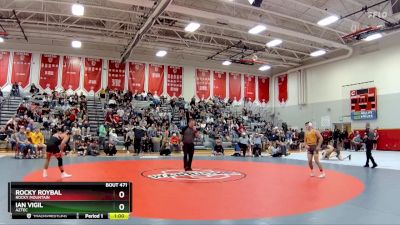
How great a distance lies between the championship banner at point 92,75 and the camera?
2345 cm

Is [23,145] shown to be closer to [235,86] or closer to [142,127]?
[142,127]

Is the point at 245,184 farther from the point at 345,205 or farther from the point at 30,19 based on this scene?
the point at 30,19

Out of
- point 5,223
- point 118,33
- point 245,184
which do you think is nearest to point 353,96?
point 118,33

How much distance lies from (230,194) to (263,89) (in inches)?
1007

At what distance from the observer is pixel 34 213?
2.77m

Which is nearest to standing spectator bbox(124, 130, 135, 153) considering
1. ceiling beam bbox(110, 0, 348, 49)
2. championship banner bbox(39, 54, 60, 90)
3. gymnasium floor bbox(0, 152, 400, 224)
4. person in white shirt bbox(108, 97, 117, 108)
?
person in white shirt bbox(108, 97, 117, 108)

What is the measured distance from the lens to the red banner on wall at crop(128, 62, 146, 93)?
2470 cm

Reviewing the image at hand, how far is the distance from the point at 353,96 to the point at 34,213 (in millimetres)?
24520

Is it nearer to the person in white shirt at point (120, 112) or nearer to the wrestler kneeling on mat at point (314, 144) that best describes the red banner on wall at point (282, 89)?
the person in white shirt at point (120, 112)

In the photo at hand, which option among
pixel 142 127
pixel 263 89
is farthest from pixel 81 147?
pixel 263 89

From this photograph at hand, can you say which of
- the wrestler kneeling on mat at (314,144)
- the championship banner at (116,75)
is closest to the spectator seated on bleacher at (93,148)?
the championship banner at (116,75)

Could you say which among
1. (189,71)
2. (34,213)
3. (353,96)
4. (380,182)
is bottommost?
(380,182)
